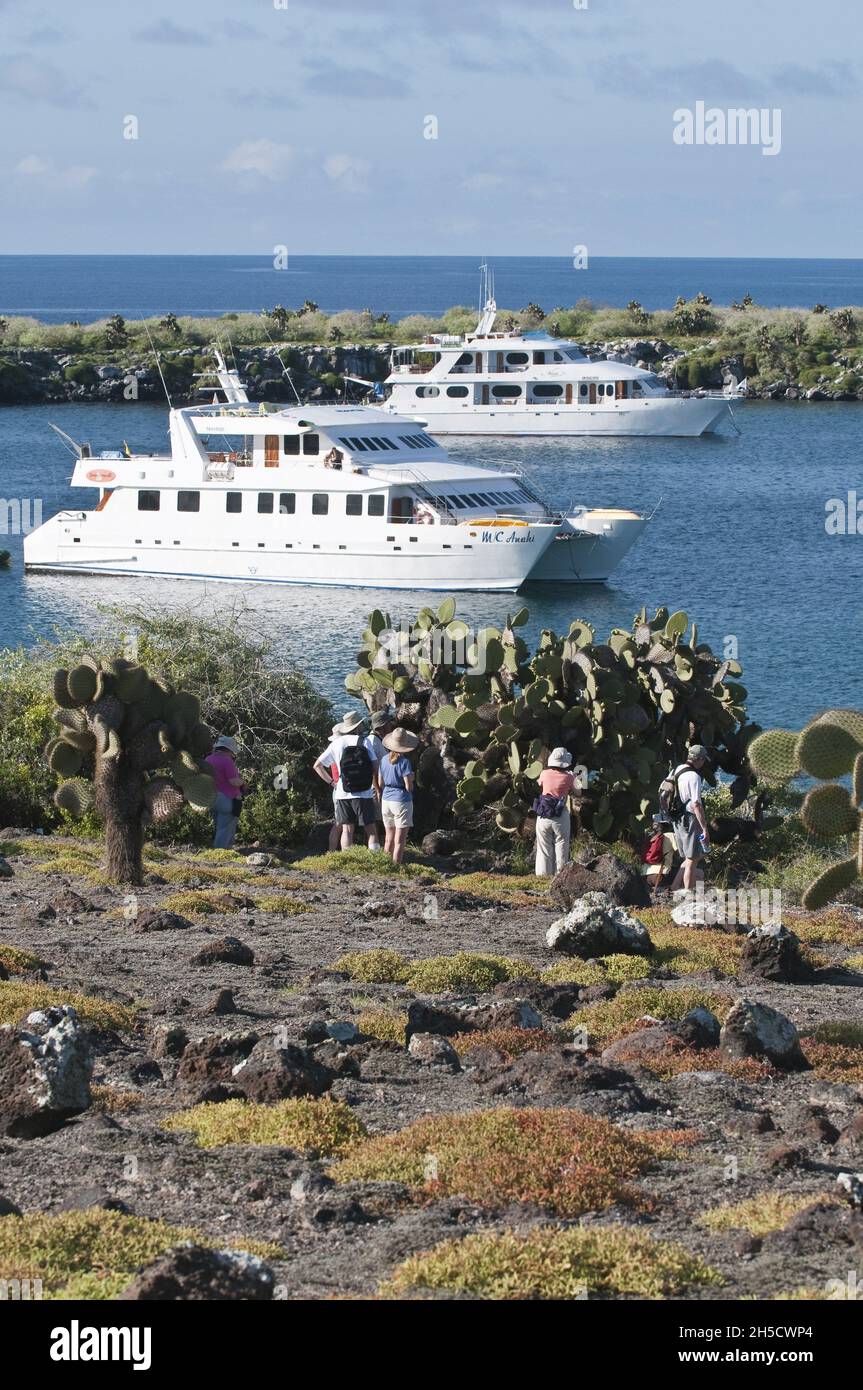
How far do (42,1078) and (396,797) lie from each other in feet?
28.2

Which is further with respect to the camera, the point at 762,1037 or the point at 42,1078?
the point at 762,1037

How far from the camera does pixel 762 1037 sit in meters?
9.27

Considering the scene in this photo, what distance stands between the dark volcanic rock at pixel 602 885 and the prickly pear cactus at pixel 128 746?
2.99 meters

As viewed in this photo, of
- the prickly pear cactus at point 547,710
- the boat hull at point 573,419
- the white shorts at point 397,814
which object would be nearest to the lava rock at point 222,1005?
the white shorts at point 397,814

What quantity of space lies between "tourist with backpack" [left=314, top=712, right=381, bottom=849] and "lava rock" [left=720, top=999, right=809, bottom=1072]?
7.34m

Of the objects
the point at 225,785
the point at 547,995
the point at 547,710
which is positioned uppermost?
the point at 547,710

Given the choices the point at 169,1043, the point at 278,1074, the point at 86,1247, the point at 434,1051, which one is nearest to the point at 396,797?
the point at 434,1051

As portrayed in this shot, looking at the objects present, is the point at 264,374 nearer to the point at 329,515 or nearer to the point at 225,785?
the point at 329,515

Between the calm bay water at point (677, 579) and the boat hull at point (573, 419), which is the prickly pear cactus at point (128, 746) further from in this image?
the boat hull at point (573, 419)

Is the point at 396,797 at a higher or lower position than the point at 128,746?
lower

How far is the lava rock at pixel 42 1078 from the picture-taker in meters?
7.89

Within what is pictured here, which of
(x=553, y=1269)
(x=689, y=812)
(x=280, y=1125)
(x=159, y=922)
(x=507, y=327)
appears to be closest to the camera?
(x=553, y=1269)

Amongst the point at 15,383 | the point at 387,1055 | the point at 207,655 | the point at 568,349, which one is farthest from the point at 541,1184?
the point at 15,383

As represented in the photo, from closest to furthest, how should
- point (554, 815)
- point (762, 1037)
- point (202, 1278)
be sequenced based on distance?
point (202, 1278), point (762, 1037), point (554, 815)
